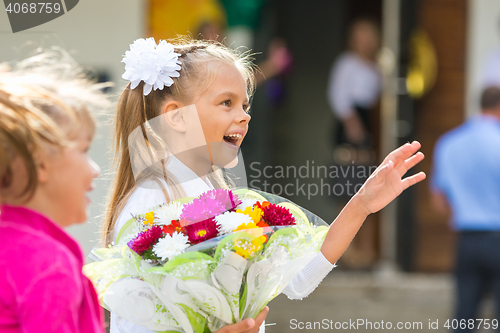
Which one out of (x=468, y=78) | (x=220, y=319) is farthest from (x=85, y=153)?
(x=468, y=78)

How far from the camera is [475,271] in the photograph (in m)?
3.40

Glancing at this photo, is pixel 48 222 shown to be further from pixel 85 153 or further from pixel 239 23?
pixel 239 23

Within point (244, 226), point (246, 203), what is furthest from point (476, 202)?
point (244, 226)

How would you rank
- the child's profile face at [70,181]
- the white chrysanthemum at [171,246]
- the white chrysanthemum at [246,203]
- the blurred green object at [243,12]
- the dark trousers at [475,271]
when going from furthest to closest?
the blurred green object at [243,12] → the dark trousers at [475,271] → the white chrysanthemum at [246,203] → the white chrysanthemum at [171,246] → the child's profile face at [70,181]

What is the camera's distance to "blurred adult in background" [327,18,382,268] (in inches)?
173

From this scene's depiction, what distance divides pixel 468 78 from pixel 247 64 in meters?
3.15

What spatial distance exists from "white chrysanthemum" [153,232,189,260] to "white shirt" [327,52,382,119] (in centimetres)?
343

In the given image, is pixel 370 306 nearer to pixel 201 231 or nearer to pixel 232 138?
pixel 232 138

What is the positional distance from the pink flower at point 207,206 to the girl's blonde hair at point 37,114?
0.87ft

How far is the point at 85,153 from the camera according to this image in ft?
3.28

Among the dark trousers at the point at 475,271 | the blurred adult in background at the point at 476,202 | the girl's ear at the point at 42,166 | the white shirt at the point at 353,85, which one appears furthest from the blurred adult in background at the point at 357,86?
the girl's ear at the point at 42,166

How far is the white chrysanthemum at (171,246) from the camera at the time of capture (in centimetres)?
112

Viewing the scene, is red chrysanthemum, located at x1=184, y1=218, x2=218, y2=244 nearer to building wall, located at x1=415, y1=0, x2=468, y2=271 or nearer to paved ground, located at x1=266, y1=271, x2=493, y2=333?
paved ground, located at x1=266, y1=271, x2=493, y2=333

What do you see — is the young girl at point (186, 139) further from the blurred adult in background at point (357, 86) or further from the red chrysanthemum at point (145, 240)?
the blurred adult in background at point (357, 86)
